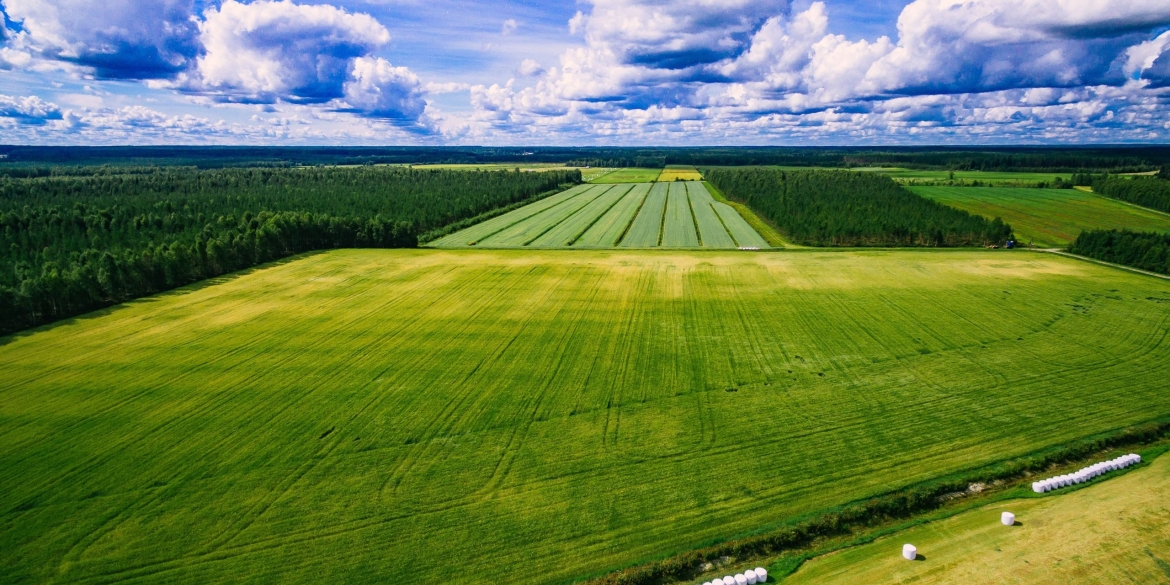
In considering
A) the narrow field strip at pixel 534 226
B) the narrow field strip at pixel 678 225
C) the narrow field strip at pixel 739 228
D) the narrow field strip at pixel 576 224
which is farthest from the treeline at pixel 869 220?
the narrow field strip at pixel 534 226

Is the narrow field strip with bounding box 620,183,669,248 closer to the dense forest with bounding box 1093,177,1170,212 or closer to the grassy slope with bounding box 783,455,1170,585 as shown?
the grassy slope with bounding box 783,455,1170,585

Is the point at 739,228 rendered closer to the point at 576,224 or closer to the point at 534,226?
the point at 576,224

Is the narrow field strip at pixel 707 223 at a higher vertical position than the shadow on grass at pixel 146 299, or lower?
higher

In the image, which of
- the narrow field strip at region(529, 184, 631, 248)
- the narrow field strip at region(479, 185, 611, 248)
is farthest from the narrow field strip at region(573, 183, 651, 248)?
the narrow field strip at region(479, 185, 611, 248)

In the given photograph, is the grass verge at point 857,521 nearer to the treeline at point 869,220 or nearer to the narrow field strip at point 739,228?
the narrow field strip at point 739,228

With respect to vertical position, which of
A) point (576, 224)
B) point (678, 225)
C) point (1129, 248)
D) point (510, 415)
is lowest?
point (510, 415)

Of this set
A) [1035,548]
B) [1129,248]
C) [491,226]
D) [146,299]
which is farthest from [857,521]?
[491,226]

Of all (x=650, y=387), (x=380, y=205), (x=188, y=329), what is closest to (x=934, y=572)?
(x=650, y=387)
